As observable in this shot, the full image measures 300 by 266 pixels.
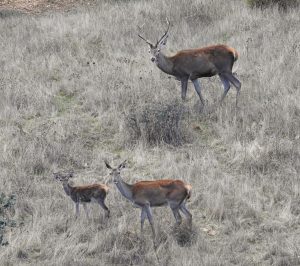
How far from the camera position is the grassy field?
8531 mm

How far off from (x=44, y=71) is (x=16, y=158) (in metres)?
4.61

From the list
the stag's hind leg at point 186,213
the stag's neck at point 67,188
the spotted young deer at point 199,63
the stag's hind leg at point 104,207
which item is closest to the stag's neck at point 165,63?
the spotted young deer at point 199,63

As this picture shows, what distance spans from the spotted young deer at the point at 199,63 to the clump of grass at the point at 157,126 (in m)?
1.04

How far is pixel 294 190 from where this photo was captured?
957 centimetres

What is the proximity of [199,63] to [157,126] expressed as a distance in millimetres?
1856

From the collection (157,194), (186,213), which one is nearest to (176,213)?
(186,213)

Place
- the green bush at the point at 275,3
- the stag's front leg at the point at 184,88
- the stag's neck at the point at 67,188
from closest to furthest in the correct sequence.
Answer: the stag's neck at the point at 67,188 → the stag's front leg at the point at 184,88 → the green bush at the point at 275,3

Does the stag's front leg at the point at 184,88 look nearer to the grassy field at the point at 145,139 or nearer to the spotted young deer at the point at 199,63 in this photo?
the spotted young deer at the point at 199,63

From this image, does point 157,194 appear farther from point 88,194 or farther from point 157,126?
point 157,126

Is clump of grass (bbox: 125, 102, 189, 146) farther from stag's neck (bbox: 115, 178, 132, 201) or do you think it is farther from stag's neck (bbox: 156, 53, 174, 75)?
stag's neck (bbox: 115, 178, 132, 201)

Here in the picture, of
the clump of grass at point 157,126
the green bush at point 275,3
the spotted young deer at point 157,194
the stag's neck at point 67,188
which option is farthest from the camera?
the green bush at point 275,3

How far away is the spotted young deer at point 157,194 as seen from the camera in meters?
8.43

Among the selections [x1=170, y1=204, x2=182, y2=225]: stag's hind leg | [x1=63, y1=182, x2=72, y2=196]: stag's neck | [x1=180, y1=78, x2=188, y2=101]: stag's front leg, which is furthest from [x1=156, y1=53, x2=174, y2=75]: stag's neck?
[x1=170, y1=204, x2=182, y2=225]: stag's hind leg

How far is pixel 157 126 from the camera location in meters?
11.8
